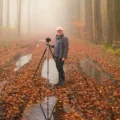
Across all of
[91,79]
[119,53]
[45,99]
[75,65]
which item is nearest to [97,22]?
[119,53]

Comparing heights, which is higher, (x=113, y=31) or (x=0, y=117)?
(x=113, y=31)

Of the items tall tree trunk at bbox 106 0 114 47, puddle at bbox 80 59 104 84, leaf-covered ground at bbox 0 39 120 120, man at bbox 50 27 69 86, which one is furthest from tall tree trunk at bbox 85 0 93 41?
man at bbox 50 27 69 86

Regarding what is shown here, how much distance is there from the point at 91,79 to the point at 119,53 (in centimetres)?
745

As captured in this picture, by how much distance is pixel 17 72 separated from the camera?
50.0 feet

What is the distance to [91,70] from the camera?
51.0 ft

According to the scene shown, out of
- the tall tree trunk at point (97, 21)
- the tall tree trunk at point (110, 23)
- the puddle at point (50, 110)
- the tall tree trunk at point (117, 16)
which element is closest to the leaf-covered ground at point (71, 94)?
the puddle at point (50, 110)

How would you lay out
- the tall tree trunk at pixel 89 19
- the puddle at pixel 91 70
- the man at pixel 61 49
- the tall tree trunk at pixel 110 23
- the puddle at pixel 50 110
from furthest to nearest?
the tall tree trunk at pixel 89 19
the tall tree trunk at pixel 110 23
the puddle at pixel 91 70
the man at pixel 61 49
the puddle at pixel 50 110

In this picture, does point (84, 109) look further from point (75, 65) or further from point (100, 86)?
point (75, 65)

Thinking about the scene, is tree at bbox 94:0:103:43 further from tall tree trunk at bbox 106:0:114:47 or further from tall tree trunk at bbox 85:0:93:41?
tall tree trunk at bbox 106:0:114:47

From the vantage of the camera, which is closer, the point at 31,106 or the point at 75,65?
the point at 31,106

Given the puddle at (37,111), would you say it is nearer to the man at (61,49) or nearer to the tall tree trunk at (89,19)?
the man at (61,49)

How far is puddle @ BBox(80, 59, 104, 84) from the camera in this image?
13.5 metres

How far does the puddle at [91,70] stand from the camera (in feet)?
44.3

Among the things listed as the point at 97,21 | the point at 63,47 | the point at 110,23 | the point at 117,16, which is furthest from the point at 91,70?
the point at 97,21
